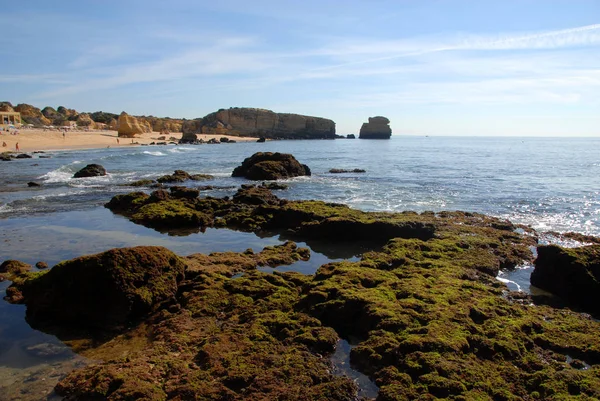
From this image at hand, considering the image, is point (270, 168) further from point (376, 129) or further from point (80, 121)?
point (376, 129)

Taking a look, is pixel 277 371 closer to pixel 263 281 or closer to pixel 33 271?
pixel 263 281

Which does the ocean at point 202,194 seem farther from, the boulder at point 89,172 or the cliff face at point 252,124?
the cliff face at point 252,124

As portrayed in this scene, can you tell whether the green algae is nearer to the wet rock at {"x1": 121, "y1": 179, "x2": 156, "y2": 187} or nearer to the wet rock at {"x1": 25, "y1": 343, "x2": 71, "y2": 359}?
the wet rock at {"x1": 25, "y1": 343, "x2": 71, "y2": 359}

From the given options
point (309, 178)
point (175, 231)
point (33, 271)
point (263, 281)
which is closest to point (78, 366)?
point (263, 281)

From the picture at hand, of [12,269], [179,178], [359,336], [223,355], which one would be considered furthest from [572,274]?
[179,178]

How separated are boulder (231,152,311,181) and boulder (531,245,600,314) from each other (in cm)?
2155

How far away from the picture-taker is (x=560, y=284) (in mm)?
9359

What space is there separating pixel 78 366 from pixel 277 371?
9.97 feet

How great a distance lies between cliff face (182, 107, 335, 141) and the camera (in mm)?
133625

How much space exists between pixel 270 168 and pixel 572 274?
2305 cm

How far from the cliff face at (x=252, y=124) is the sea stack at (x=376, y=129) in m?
21.2

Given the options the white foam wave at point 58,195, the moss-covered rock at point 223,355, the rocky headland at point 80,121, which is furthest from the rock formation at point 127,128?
the moss-covered rock at point 223,355

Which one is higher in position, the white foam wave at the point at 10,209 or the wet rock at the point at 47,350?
the white foam wave at the point at 10,209

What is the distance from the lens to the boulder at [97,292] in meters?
7.77
